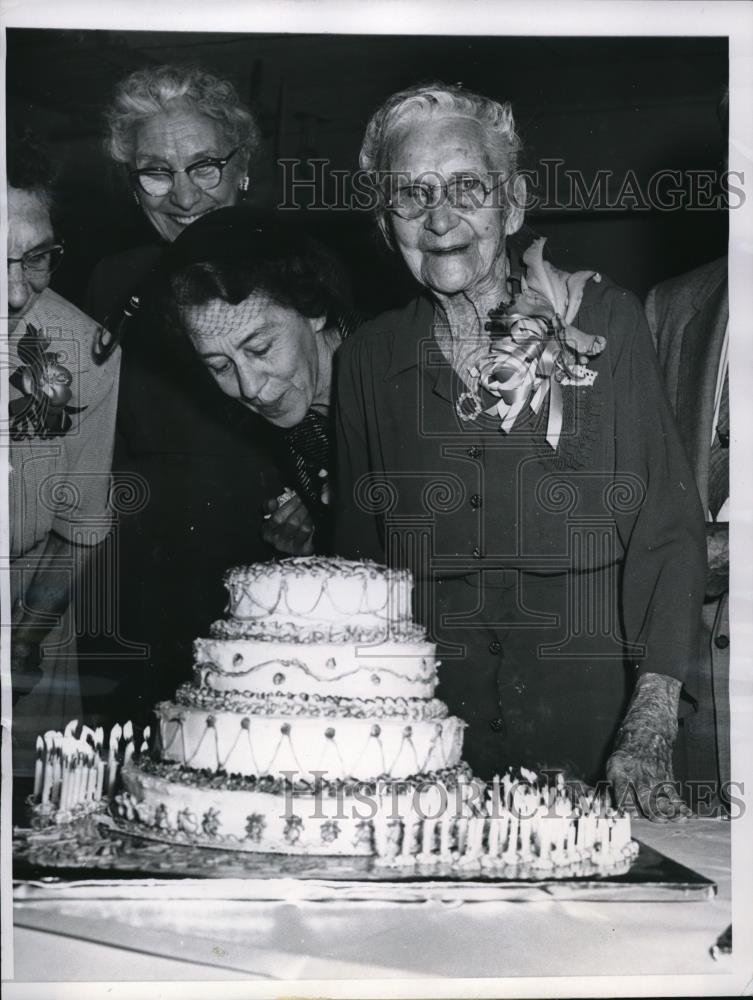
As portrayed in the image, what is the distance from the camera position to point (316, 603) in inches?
103

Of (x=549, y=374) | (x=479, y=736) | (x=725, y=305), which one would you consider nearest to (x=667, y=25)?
(x=725, y=305)

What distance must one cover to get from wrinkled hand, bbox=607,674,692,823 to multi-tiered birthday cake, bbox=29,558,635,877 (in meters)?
0.08

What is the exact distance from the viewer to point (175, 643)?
9.19 feet

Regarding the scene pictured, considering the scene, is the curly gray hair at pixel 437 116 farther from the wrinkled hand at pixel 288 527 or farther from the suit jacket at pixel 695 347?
the wrinkled hand at pixel 288 527

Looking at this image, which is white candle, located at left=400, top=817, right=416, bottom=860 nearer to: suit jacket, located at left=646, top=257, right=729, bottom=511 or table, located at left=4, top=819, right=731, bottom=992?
table, located at left=4, top=819, right=731, bottom=992

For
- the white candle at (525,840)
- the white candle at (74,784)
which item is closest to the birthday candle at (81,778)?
the white candle at (74,784)

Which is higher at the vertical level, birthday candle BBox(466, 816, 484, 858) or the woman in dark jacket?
the woman in dark jacket

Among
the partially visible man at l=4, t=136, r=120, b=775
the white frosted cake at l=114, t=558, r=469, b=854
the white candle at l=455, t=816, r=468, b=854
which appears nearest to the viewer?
the white frosted cake at l=114, t=558, r=469, b=854

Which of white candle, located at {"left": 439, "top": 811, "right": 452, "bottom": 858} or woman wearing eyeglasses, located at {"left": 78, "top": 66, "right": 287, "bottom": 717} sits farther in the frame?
woman wearing eyeglasses, located at {"left": 78, "top": 66, "right": 287, "bottom": 717}

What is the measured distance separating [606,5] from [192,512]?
5.27 ft

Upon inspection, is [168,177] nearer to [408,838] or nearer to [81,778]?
[81,778]

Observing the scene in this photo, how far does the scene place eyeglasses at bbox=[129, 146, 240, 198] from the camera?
2793 mm

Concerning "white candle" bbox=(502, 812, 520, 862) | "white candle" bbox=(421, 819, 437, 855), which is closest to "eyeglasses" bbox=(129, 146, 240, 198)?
"white candle" bbox=(421, 819, 437, 855)

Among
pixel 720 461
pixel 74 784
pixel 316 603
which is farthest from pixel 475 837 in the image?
pixel 720 461
